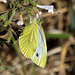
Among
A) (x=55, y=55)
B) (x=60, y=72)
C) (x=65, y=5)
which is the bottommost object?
(x=60, y=72)

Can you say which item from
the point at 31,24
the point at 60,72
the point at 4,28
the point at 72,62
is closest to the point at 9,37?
the point at 4,28

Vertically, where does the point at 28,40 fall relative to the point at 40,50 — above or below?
above

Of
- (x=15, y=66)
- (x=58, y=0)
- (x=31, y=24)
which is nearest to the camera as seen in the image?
(x=31, y=24)

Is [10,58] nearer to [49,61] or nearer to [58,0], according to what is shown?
[49,61]

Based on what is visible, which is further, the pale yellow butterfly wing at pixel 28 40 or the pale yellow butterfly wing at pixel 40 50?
the pale yellow butterfly wing at pixel 40 50

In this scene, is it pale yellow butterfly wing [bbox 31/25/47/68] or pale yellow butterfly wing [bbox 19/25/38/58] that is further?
pale yellow butterfly wing [bbox 31/25/47/68]
